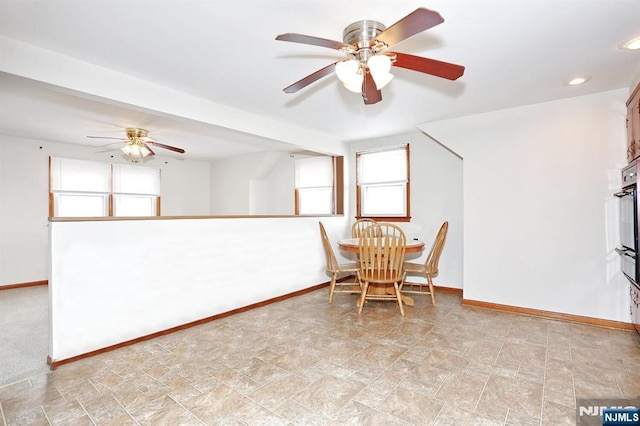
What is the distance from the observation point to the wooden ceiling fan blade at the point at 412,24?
1366 millimetres

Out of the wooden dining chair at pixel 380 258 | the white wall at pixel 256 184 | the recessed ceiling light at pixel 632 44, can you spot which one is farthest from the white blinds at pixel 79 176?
the recessed ceiling light at pixel 632 44

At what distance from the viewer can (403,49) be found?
2.28 m

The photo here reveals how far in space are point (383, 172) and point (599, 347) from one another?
330 centimetres

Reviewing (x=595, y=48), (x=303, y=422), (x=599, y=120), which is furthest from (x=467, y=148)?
(x=303, y=422)

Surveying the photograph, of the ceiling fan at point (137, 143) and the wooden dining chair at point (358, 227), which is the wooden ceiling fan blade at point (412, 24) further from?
the ceiling fan at point (137, 143)

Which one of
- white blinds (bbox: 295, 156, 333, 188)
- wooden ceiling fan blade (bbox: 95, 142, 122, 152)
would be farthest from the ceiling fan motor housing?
wooden ceiling fan blade (bbox: 95, 142, 122, 152)

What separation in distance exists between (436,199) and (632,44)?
2.55 meters

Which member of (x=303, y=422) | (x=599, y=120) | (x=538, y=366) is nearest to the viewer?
(x=303, y=422)

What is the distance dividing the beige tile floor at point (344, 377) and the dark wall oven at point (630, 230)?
1.72ft

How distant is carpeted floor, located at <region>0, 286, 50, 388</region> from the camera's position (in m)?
2.28

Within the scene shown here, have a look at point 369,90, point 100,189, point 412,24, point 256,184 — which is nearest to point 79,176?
point 100,189

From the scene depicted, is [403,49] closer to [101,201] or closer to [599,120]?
[599,120]

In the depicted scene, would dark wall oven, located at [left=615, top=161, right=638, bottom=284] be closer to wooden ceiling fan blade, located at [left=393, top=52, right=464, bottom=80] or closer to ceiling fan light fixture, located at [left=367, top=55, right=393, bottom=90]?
wooden ceiling fan blade, located at [left=393, top=52, right=464, bottom=80]

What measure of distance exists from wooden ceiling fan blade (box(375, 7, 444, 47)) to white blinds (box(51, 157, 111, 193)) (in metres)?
5.82
